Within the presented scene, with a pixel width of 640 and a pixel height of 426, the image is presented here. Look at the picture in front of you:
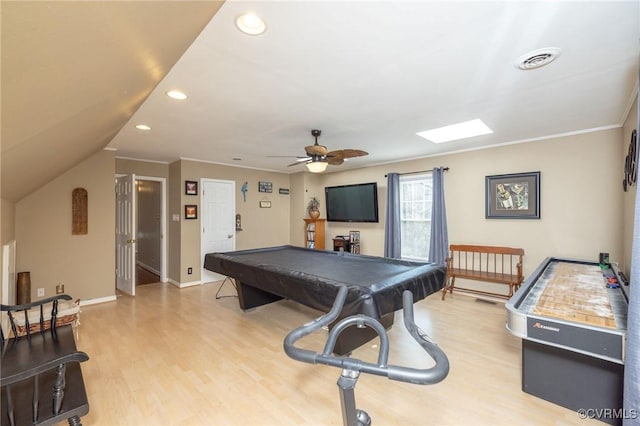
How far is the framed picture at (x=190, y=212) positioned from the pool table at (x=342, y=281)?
5.44 ft

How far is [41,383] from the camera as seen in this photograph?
1.70 metres

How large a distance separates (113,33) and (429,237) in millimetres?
5059

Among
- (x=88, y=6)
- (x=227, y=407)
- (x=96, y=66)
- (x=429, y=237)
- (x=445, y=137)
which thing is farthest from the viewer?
(x=429, y=237)

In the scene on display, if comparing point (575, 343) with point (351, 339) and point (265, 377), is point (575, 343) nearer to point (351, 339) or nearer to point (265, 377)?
point (351, 339)

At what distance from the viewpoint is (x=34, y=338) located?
80.0 inches

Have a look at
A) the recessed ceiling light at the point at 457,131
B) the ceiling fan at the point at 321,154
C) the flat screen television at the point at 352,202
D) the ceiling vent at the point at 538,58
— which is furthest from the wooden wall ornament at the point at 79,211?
the ceiling vent at the point at 538,58

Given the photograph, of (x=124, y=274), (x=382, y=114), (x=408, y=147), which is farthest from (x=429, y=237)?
(x=124, y=274)

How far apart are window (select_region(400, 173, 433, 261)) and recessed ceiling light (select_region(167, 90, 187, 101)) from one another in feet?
13.4

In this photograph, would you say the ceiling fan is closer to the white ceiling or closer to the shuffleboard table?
the white ceiling

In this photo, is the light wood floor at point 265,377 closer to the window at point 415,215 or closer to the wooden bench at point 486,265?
the wooden bench at point 486,265

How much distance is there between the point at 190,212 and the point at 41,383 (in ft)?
12.4

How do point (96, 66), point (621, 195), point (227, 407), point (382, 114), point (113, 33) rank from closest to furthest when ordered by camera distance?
point (113, 33) < point (96, 66) < point (227, 407) < point (382, 114) < point (621, 195)

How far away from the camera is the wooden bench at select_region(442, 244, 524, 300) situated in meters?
3.93

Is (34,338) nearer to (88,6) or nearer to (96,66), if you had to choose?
(96,66)
